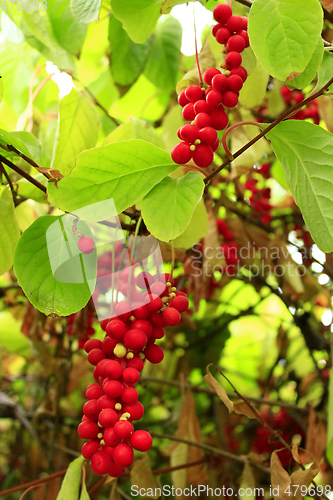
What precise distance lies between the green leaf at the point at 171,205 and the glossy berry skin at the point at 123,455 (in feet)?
0.63

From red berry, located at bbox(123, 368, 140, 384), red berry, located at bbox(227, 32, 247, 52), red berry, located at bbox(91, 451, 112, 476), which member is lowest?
red berry, located at bbox(91, 451, 112, 476)

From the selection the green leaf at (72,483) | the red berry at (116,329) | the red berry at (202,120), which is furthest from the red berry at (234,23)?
the green leaf at (72,483)

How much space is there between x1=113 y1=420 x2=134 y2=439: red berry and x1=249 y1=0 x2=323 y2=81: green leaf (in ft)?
1.14

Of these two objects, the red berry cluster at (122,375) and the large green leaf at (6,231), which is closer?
the red berry cluster at (122,375)

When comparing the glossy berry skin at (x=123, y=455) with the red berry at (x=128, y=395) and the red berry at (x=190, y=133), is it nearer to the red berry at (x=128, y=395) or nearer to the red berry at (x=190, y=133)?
the red berry at (x=128, y=395)

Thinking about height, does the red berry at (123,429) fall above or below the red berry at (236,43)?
below

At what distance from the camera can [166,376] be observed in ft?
4.09

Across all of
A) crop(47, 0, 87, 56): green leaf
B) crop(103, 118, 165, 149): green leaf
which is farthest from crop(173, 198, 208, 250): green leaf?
crop(47, 0, 87, 56): green leaf

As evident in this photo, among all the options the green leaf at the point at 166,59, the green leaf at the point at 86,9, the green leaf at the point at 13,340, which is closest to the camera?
the green leaf at the point at 86,9

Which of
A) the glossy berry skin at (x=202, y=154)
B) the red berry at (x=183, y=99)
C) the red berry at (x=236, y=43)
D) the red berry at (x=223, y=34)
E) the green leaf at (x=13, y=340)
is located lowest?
the green leaf at (x=13, y=340)

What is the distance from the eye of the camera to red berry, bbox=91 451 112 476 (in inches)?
13.9

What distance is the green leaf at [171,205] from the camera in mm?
363

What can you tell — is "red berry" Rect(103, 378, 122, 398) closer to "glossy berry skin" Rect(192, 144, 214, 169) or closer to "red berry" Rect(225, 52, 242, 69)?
"glossy berry skin" Rect(192, 144, 214, 169)

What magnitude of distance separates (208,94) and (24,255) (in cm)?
24
